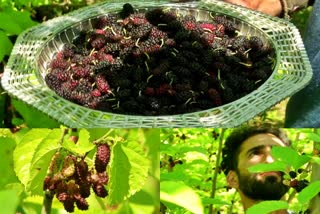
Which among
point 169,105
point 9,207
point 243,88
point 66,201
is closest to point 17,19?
point 169,105

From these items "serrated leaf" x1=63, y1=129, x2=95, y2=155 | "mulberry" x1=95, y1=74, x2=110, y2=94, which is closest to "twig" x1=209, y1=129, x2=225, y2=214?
"serrated leaf" x1=63, y1=129, x2=95, y2=155

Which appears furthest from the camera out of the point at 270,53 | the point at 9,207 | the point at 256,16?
the point at 256,16

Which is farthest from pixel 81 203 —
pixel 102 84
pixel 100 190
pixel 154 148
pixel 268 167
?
pixel 102 84

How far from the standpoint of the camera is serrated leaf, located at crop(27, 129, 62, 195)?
77cm

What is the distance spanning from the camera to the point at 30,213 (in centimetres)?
78

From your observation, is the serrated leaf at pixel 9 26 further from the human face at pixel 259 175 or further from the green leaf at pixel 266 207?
the green leaf at pixel 266 207

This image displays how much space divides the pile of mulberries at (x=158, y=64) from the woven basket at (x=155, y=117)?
1.3 inches

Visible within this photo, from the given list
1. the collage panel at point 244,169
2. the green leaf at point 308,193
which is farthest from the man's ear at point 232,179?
the green leaf at point 308,193

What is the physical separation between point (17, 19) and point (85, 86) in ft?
1.25

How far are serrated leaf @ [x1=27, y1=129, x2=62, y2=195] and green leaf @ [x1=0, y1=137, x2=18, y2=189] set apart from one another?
0.05m

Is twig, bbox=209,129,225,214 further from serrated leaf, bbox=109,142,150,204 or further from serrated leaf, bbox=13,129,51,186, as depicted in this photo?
serrated leaf, bbox=13,129,51,186

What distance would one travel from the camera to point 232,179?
96 cm

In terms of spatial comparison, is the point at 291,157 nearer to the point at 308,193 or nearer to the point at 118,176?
the point at 308,193

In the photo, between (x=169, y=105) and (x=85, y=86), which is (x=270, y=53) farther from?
(x=85, y=86)
